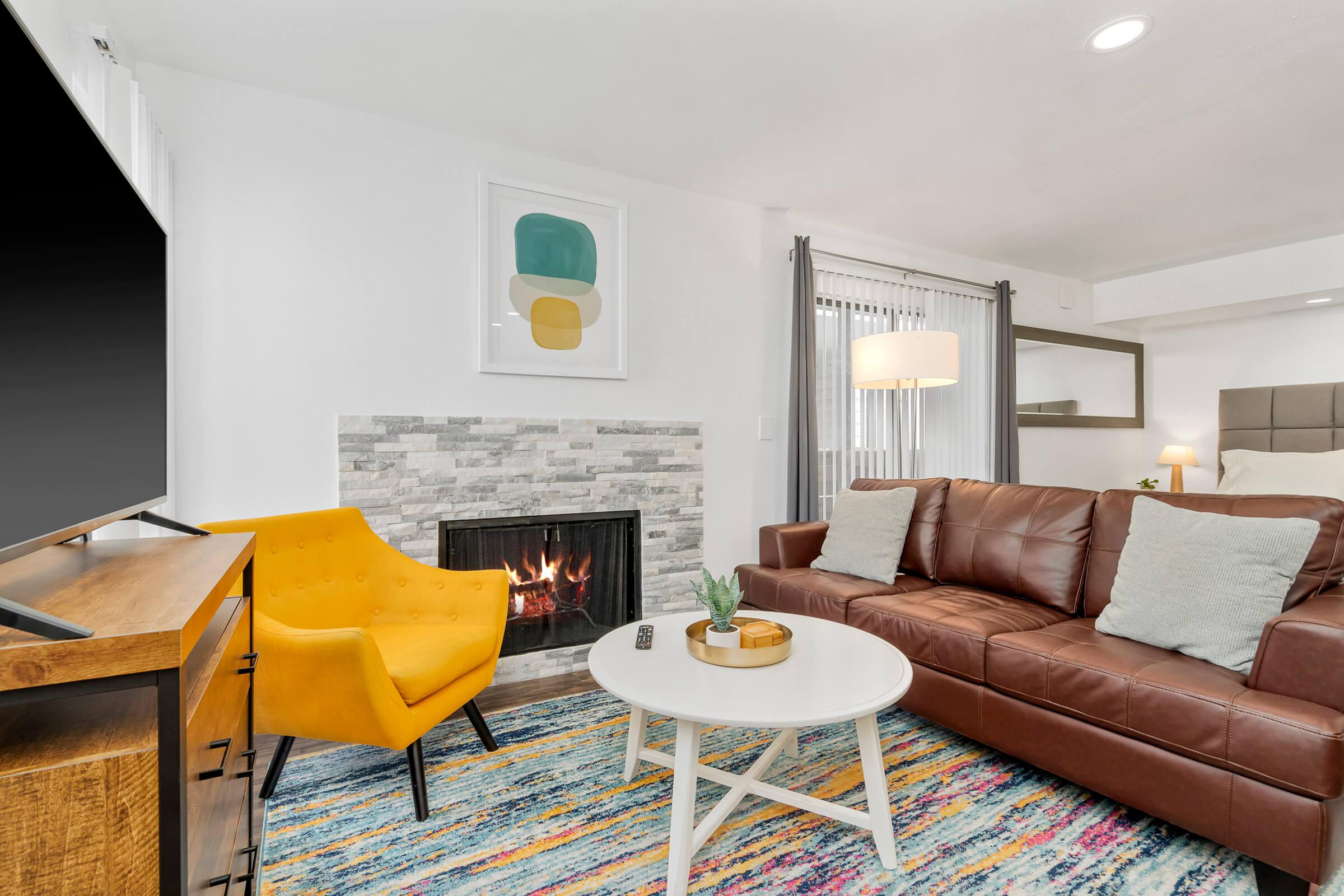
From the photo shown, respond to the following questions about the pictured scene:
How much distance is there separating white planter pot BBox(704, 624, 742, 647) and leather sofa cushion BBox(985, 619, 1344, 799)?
2.96 feet

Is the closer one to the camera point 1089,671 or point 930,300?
point 1089,671

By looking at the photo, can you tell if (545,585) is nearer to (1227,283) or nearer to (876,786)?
(876,786)

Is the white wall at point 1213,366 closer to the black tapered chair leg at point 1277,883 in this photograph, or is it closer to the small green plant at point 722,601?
the black tapered chair leg at point 1277,883

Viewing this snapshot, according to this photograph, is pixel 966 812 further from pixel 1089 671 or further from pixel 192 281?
pixel 192 281

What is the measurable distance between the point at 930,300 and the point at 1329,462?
2511 mm

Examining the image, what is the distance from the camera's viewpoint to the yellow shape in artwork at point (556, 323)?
304cm

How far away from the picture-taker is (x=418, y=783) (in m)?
1.86

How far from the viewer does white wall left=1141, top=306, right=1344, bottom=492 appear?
469 centimetres

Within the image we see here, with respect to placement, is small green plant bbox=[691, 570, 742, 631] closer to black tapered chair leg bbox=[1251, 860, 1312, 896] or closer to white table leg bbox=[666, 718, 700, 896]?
white table leg bbox=[666, 718, 700, 896]

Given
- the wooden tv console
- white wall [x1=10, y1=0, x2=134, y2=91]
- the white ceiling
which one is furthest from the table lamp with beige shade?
white wall [x1=10, y1=0, x2=134, y2=91]

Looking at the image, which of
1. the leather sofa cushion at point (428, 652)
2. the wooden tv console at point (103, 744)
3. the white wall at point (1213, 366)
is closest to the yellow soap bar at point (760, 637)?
the leather sofa cushion at point (428, 652)

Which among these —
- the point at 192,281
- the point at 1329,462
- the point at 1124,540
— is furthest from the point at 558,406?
the point at 1329,462

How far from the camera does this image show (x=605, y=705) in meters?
2.66

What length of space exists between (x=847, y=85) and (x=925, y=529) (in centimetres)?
198
